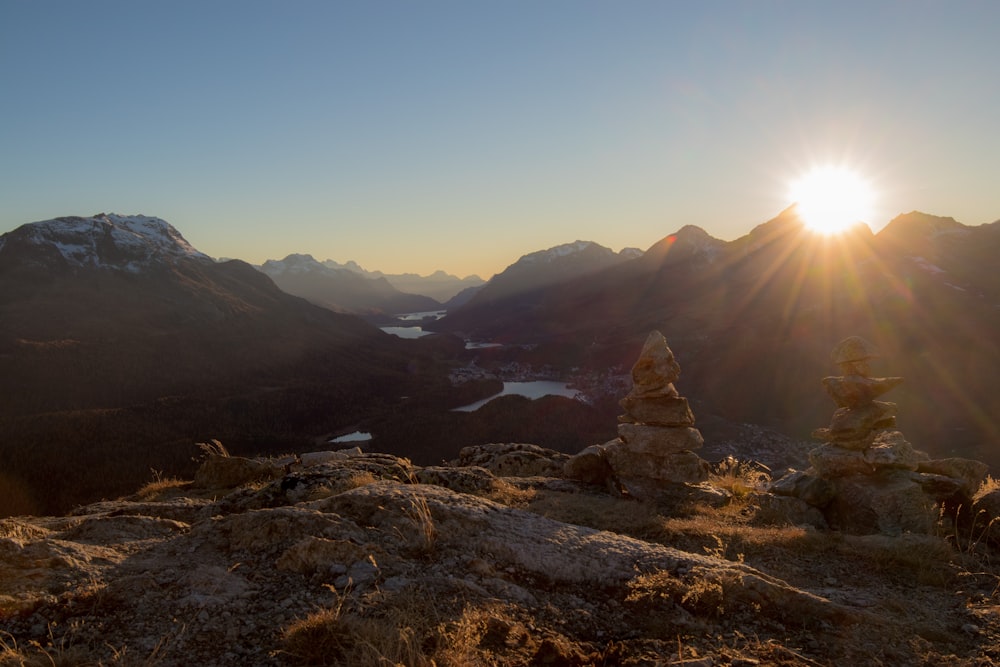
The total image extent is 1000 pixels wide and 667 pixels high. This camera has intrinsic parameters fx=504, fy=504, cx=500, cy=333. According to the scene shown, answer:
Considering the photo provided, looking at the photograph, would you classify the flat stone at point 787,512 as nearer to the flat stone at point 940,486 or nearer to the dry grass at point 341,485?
the flat stone at point 940,486

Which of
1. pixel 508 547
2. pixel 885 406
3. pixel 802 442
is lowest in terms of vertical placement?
pixel 802 442

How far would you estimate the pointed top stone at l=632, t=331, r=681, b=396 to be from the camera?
15164 millimetres

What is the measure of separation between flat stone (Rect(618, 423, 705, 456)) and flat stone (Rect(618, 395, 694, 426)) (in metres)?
0.20

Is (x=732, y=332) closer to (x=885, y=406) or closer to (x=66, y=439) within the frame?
(x=885, y=406)

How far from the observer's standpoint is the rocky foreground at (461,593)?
4723 mm

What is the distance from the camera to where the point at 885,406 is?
14266 mm

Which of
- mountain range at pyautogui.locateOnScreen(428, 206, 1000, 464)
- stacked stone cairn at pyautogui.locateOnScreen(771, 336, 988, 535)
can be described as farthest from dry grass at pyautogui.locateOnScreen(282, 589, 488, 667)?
mountain range at pyautogui.locateOnScreen(428, 206, 1000, 464)

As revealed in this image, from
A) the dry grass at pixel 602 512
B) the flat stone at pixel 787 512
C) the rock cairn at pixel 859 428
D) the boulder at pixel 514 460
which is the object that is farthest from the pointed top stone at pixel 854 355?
the boulder at pixel 514 460

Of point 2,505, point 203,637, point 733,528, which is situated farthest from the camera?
point 2,505

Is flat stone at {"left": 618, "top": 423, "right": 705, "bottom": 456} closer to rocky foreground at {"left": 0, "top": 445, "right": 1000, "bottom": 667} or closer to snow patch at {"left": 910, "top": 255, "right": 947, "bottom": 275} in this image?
rocky foreground at {"left": 0, "top": 445, "right": 1000, "bottom": 667}

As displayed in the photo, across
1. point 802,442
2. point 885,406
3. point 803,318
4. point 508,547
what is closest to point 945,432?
point 802,442

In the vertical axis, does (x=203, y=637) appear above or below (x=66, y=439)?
above

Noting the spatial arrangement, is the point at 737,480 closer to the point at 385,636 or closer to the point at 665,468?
the point at 665,468

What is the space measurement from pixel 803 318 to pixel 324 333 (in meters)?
154
